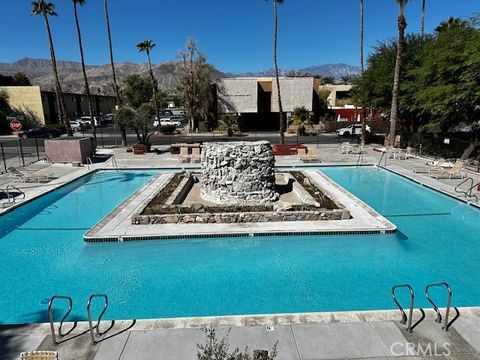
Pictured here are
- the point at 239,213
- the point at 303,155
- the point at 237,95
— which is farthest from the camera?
the point at 237,95

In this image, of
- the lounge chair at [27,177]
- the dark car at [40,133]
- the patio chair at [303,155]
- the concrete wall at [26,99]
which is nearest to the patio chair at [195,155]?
the patio chair at [303,155]

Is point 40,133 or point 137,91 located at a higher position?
point 137,91

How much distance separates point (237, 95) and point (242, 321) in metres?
43.3

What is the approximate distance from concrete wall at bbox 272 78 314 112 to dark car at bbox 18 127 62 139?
29.6 m

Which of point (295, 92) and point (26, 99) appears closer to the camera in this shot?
point (295, 92)

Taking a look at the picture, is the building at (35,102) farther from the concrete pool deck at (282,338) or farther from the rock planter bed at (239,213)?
the concrete pool deck at (282,338)

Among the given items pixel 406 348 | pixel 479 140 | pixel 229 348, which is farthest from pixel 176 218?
pixel 479 140

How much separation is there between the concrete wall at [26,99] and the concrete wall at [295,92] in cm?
3447

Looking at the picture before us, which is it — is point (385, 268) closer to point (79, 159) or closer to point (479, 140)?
point (479, 140)

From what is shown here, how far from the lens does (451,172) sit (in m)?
18.6

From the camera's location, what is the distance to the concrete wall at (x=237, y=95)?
46750 millimetres

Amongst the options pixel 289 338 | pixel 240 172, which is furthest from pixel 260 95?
pixel 289 338

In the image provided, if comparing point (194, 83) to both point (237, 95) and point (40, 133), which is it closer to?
point (237, 95)

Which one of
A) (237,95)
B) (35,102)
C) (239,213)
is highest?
(237,95)
